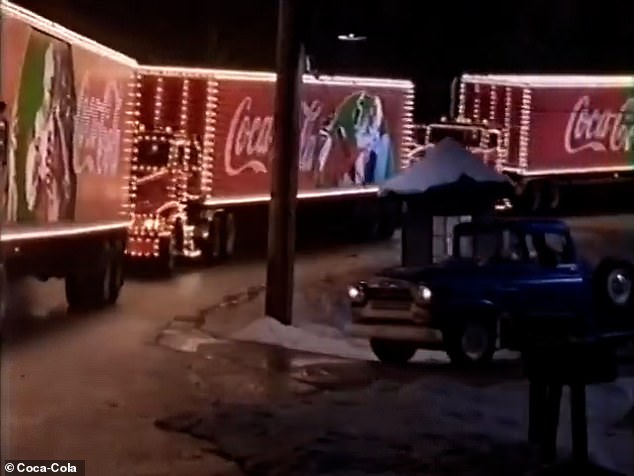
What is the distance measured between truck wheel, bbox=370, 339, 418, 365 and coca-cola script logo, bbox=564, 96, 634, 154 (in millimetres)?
23604

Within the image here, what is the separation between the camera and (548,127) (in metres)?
40.7

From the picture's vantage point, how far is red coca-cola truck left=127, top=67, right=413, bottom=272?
28.9m

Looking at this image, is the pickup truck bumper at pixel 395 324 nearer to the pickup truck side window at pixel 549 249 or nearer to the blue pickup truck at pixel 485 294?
the blue pickup truck at pixel 485 294

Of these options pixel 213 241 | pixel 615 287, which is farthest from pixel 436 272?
pixel 213 241

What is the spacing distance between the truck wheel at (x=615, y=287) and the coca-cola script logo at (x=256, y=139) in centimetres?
1350

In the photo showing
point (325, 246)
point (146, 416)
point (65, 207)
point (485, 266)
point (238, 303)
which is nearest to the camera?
point (146, 416)

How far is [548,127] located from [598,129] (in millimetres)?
1888

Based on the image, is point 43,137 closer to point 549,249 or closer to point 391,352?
point 391,352

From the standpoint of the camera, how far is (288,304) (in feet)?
70.9

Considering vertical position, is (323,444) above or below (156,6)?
below

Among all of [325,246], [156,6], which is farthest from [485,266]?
[156,6]

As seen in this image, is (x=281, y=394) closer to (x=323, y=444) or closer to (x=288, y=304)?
(x=323, y=444)

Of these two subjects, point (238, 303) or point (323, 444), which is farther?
point (238, 303)

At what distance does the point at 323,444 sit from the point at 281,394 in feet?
10.5
